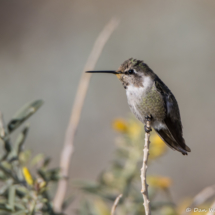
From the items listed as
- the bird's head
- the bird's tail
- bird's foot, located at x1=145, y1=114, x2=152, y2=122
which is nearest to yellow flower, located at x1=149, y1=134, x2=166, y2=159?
the bird's tail

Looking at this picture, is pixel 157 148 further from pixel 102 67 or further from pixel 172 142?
pixel 102 67

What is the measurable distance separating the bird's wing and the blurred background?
276 cm

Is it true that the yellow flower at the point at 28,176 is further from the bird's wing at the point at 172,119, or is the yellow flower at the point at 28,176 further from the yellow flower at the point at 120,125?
the bird's wing at the point at 172,119

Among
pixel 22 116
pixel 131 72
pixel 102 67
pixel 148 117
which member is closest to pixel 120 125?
pixel 148 117

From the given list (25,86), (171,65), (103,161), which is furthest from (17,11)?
(103,161)

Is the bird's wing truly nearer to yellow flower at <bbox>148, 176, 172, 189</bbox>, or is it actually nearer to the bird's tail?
the bird's tail

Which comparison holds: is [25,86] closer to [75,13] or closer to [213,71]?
[75,13]

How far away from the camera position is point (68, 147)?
2.03 m

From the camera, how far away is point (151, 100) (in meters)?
2.16

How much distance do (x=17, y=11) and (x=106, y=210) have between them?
7.02 m

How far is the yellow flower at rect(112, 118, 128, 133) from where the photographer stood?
241cm

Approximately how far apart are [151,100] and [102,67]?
4423 mm

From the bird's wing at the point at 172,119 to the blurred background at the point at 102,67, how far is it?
2760 mm

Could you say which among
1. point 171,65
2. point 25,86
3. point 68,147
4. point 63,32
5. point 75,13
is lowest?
point 68,147
